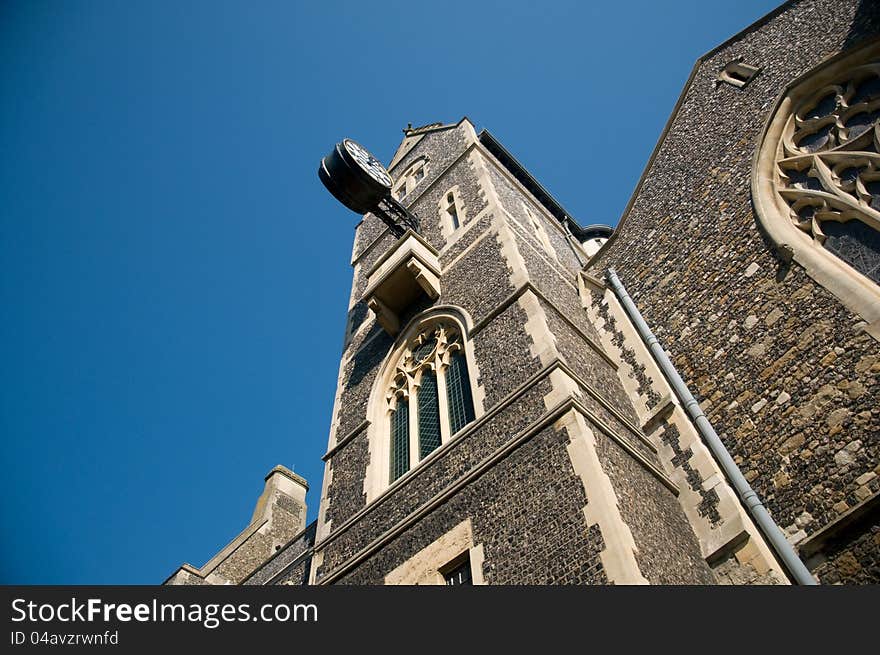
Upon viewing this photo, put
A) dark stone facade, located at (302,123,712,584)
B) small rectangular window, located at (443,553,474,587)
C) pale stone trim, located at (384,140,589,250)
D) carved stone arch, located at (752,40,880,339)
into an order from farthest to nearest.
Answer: pale stone trim, located at (384,140,589,250) → carved stone arch, located at (752,40,880,339) → small rectangular window, located at (443,553,474,587) → dark stone facade, located at (302,123,712,584)

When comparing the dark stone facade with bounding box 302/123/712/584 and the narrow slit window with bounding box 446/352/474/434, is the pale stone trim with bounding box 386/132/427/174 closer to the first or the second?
the dark stone facade with bounding box 302/123/712/584

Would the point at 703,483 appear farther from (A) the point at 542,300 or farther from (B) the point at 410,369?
(B) the point at 410,369

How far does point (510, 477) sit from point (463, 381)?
9.20 ft

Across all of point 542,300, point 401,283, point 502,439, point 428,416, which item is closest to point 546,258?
point 401,283

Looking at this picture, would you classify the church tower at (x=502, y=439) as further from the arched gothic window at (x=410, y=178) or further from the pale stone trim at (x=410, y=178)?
the arched gothic window at (x=410, y=178)

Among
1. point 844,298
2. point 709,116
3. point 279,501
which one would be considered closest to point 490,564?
point 844,298

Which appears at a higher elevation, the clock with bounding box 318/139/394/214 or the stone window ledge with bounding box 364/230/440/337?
the clock with bounding box 318/139/394/214

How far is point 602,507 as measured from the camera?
6.20 metres

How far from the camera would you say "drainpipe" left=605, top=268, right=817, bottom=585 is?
6305mm

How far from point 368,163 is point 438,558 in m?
10.9

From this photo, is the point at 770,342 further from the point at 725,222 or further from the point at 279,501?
the point at 279,501

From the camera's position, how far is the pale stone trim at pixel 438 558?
710 cm

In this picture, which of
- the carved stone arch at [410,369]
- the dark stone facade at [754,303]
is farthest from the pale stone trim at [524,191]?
the carved stone arch at [410,369]

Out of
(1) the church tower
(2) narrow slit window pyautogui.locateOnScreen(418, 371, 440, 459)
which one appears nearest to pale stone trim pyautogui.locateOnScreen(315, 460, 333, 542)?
(1) the church tower
